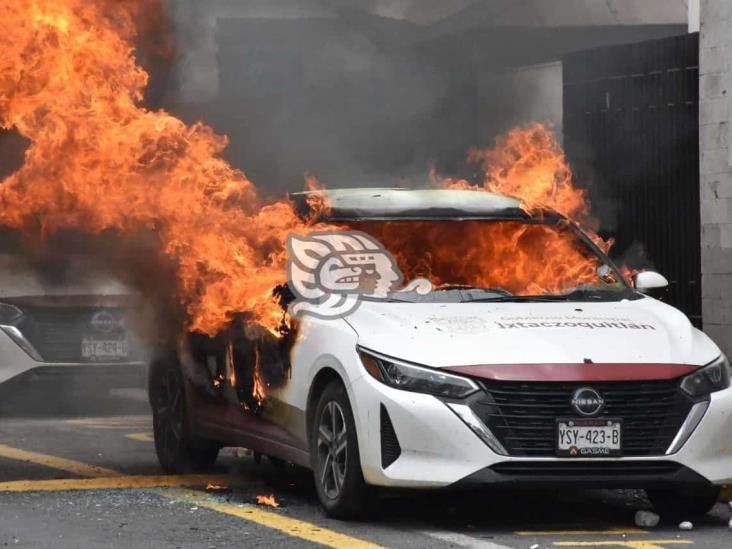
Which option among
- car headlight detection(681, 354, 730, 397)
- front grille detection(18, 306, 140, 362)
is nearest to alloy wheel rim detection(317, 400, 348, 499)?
car headlight detection(681, 354, 730, 397)

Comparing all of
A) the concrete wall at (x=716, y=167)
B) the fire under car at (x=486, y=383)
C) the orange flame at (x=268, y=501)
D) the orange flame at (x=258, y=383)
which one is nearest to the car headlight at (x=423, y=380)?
the fire under car at (x=486, y=383)

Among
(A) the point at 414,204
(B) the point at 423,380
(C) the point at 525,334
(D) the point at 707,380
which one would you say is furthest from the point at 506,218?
(B) the point at 423,380

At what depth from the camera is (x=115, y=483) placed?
10109 millimetres

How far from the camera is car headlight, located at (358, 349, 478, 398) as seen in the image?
818cm

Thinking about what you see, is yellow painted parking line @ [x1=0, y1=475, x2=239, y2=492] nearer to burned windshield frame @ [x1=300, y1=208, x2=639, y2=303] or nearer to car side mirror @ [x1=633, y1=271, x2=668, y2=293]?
burned windshield frame @ [x1=300, y1=208, x2=639, y2=303]

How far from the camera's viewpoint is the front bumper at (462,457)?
8.13 meters

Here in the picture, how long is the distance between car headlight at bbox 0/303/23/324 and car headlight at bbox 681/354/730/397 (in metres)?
6.77

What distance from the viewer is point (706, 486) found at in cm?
841

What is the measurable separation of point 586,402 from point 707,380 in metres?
0.67

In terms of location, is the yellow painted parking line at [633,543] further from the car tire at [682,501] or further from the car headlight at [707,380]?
the car headlight at [707,380]

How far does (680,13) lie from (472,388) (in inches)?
464

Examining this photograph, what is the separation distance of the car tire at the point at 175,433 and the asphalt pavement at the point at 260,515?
114 millimetres

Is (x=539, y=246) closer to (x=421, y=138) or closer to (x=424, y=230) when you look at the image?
(x=424, y=230)

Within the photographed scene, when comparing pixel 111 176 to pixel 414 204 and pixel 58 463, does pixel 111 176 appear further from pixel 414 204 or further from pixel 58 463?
pixel 58 463
